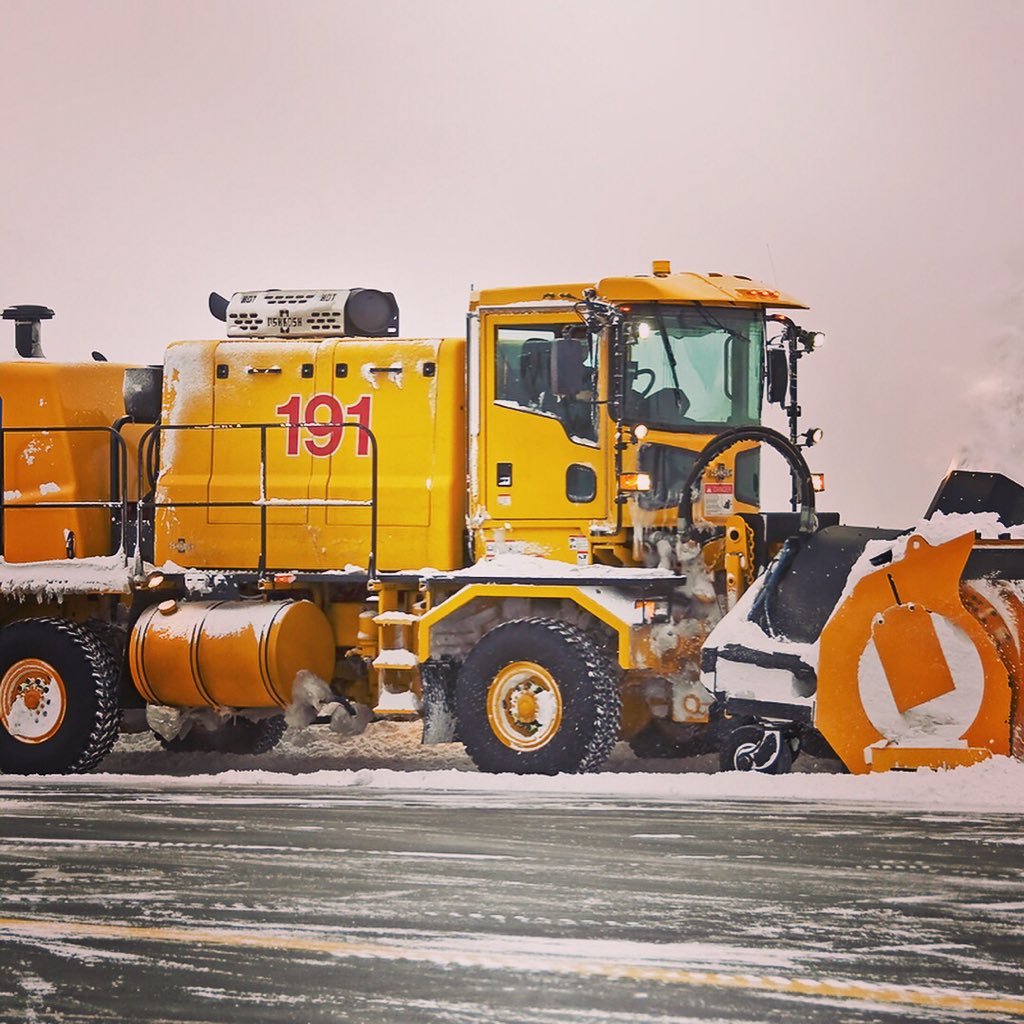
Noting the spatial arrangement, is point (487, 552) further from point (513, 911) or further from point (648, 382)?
point (513, 911)

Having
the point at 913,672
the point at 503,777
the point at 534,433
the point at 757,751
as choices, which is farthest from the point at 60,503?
the point at 913,672

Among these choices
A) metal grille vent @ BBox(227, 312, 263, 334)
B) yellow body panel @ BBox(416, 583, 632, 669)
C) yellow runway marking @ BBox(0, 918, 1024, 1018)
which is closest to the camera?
yellow runway marking @ BBox(0, 918, 1024, 1018)

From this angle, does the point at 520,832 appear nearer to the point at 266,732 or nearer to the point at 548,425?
the point at 548,425

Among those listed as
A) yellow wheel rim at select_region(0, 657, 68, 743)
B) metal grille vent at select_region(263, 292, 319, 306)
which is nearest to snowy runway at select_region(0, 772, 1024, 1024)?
yellow wheel rim at select_region(0, 657, 68, 743)

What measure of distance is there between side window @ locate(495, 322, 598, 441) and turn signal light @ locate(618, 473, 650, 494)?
0.36m

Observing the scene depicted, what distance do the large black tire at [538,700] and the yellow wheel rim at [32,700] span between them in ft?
10.8

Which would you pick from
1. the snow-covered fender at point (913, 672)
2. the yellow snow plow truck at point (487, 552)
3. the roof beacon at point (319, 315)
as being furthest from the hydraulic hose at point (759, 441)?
the roof beacon at point (319, 315)

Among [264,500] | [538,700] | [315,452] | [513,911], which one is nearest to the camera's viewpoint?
[513,911]

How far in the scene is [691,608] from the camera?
481 inches

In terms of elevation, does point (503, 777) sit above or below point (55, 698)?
below

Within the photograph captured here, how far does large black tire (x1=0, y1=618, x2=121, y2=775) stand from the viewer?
1347 centimetres

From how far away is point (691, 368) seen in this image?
12.4 meters

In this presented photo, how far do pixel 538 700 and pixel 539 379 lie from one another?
2.19 metres

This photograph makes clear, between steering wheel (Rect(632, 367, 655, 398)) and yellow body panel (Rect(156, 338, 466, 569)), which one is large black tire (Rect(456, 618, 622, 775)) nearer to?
yellow body panel (Rect(156, 338, 466, 569))
